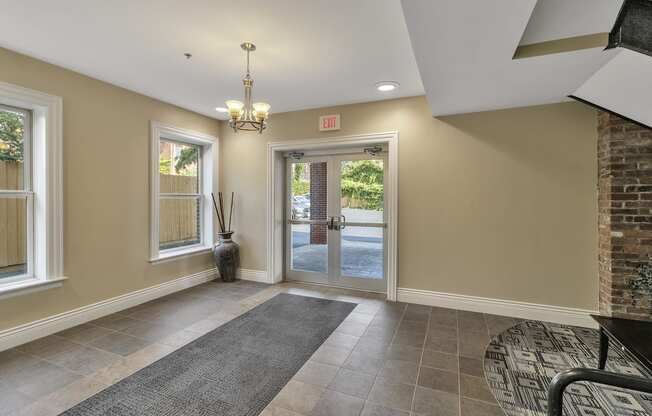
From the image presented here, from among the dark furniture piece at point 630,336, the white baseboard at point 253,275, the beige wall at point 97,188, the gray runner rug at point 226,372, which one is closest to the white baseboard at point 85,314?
the beige wall at point 97,188

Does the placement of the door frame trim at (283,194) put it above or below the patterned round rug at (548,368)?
above

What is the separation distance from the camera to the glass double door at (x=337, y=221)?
434cm

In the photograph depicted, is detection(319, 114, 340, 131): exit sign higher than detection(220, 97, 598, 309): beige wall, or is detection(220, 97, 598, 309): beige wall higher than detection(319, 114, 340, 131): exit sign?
A: detection(319, 114, 340, 131): exit sign

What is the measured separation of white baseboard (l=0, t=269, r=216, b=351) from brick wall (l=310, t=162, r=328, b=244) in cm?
193

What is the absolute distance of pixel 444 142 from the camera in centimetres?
377

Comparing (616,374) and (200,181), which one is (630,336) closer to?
(616,374)

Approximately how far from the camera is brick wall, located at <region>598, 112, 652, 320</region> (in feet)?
9.33

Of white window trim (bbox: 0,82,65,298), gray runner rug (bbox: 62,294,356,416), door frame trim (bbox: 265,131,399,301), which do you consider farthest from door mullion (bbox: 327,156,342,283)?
white window trim (bbox: 0,82,65,298)

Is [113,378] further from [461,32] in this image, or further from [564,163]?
[564,163]

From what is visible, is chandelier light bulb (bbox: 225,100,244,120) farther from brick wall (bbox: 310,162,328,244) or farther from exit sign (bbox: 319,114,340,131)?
brick wall (bbox: 310,162,328,244)

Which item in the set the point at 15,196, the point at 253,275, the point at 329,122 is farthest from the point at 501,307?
the point at 15,196

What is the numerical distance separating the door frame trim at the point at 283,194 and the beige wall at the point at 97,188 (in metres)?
1.53

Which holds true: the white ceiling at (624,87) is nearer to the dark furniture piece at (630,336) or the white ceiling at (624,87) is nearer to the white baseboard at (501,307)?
the dark furniture piece at (630,336)

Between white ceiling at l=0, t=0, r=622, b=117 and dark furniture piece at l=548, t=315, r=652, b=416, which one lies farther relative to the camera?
white ceiling at l=0, t=0, r=622, b=117
